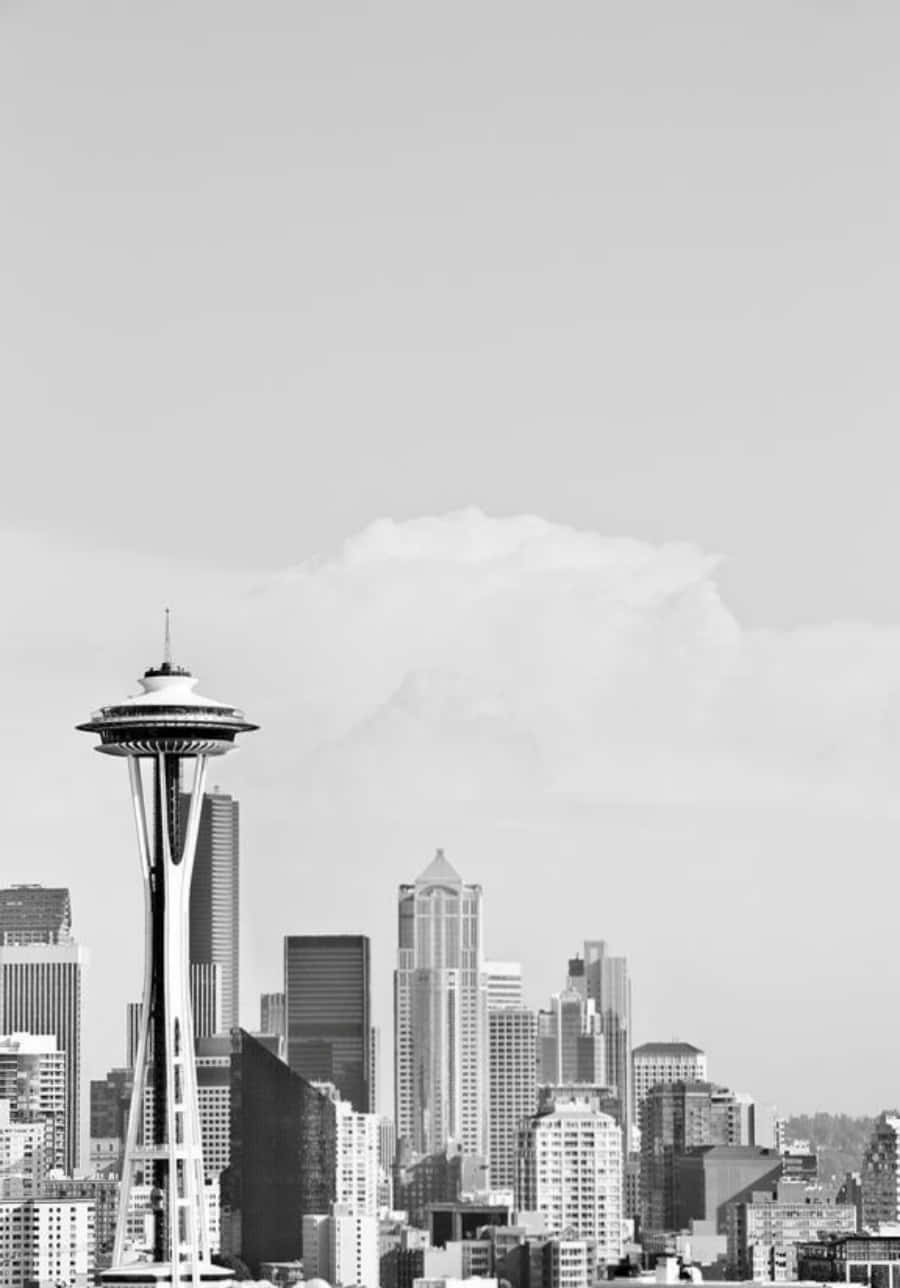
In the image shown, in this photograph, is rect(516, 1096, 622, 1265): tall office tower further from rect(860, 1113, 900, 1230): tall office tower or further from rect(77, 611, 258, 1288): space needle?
rect(77, 611, 258, 1288): space needle

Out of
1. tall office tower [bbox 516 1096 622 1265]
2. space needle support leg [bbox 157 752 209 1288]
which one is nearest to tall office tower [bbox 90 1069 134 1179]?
tall office tower [bbox 516 1096 622 1265]

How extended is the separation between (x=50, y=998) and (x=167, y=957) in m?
36.7

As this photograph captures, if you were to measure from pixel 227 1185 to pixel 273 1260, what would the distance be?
13.9 feet

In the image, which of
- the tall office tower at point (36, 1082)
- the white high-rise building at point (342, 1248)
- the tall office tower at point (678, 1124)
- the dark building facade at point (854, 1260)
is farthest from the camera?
the tall office tower at point (36, 1082)

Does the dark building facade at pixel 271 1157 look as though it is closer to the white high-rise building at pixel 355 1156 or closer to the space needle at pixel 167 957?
the white high-rise building at pixel 355 1156

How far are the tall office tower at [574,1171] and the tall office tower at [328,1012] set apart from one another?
16.9 ft

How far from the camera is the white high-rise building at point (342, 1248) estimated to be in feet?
205

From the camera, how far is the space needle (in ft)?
139

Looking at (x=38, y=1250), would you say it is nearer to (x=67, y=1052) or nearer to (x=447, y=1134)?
(x=67, y=1052)

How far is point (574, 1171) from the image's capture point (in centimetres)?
7062

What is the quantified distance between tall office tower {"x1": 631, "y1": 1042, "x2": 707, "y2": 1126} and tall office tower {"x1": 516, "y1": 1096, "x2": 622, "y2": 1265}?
458 centimetres

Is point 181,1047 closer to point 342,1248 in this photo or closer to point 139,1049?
point 139,1049

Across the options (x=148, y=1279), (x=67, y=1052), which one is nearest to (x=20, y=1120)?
(x=67, y=1052)

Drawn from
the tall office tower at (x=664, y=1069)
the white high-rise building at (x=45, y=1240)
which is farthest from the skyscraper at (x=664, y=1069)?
the white high-rise building at (x=45, y=1240)
